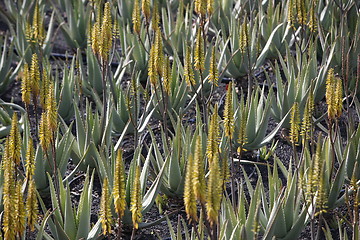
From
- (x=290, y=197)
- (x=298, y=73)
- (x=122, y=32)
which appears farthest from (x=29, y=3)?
(x=290, y=197)

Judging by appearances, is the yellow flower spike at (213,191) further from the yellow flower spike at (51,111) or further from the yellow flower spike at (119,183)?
the yellow flower spike at (51,111)

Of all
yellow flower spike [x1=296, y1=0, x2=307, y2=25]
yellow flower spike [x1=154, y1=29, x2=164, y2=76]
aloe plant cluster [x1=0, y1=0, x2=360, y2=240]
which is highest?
yellow flower spike [x1=296, y1=0, x2=307, y2=25]

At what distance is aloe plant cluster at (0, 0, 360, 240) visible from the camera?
2211 millimetres

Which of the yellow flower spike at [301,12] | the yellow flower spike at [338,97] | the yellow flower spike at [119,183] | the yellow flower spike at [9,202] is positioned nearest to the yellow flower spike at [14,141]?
the yellow flower spike at [9,202]

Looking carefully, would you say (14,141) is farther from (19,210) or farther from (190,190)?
(190,190)

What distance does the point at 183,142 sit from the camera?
336 centimetres

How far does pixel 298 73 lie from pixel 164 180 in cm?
113

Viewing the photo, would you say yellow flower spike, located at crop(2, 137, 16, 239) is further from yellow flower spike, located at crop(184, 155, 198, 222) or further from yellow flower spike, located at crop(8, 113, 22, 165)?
yellow flower spike, located at crop(184, 155, 198, 222)

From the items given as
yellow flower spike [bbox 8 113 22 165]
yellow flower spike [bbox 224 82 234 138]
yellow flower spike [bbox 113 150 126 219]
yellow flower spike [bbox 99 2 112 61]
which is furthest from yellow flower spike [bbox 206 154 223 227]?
yellow flower spike [bbox 99 2 112 61]

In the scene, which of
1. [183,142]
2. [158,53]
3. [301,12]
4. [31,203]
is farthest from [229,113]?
[301,12]

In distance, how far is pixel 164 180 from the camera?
129 inches

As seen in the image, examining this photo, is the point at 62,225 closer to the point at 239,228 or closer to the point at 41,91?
the point at 41,91

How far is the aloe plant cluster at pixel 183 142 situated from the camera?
2211 millimetres

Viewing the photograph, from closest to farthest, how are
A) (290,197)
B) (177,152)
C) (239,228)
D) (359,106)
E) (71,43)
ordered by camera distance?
(239,228)
(290,197)
(177,152)
(359,106)
(71,43)
